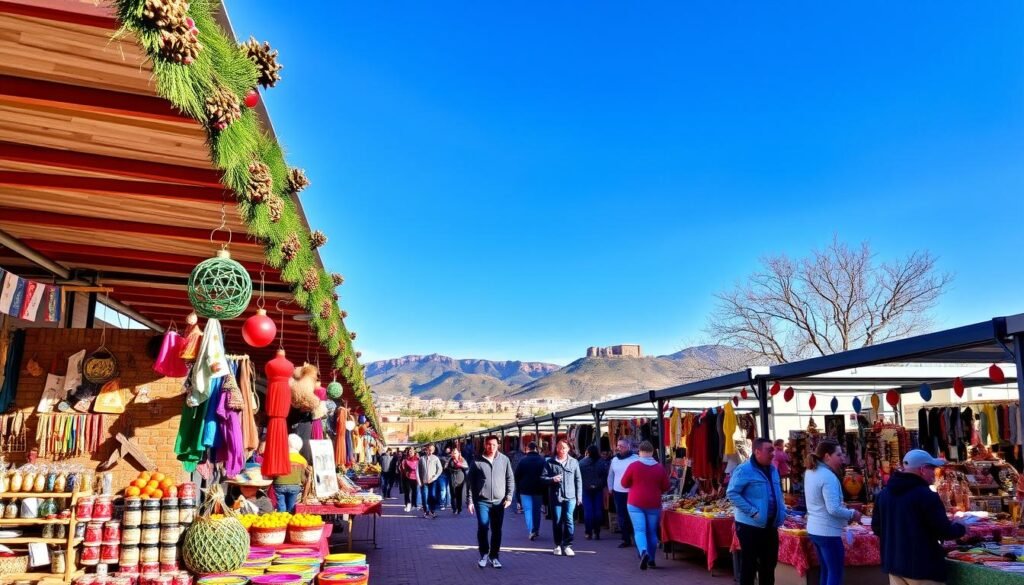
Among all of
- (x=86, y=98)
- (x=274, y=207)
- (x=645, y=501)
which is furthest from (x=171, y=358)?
(x=645, y=501)

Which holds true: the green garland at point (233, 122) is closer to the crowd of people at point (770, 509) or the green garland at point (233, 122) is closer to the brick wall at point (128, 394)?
the brick wall at point (128, 394)

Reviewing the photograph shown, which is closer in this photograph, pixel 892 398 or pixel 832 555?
pixel 832 555

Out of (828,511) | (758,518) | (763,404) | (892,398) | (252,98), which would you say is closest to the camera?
(252,98)

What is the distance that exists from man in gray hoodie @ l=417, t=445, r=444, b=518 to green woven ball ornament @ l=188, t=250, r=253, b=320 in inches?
545

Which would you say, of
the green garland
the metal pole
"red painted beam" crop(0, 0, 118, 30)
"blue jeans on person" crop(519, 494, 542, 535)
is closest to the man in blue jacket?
the metal pole

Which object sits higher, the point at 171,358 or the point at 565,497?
the point at 171,358

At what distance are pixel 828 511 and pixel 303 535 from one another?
470cm

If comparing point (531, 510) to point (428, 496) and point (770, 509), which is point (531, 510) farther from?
point (770, 509)

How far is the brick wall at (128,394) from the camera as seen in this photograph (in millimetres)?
6395

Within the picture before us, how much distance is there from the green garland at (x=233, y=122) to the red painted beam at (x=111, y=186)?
0.39 metres

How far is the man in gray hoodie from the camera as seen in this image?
59.1ft

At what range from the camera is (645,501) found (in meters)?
10.1

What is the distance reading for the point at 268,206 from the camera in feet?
14.5

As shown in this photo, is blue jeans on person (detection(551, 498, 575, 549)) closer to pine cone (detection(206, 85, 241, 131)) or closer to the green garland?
the green garland
